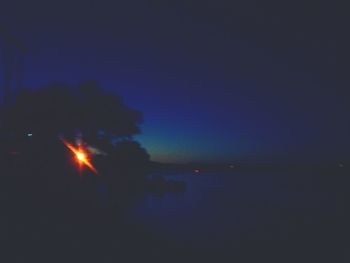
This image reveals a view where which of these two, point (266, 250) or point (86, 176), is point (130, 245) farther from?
point (266, 250)

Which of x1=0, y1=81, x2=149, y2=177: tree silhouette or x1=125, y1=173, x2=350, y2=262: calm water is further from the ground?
x1=0, y1=81, x2=149, y2=177: tree silhouette

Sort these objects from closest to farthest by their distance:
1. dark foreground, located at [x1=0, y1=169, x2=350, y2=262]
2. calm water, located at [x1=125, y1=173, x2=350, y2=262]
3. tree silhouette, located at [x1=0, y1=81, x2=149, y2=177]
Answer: dark foreground, located at [x1=0, y1=169, x2=350, y2=262] → calm water, located at [x1=125, y1=173, x2=350, y2=262] → tree silhouette, located at [x1=0, y1=81, x2=149, y2=177]

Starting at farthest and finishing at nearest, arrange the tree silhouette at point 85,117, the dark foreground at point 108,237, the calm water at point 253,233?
the tree silhouette at point 85,117 < the calm water at point 253,233 < the dark foreground at point 108,237

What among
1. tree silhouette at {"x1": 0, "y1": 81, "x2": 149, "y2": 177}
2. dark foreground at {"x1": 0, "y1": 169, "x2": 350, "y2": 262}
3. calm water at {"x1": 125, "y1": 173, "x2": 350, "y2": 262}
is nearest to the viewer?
dark foreground at {"x1": 0, "y1": 169, "x2": 350, "y2": 262}

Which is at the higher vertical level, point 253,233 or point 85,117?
point 85,117

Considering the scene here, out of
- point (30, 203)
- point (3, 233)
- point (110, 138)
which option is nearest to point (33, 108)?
point (110, 138)

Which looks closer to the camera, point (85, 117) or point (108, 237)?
point (108, 237)

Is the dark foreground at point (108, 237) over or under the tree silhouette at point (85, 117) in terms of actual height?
under

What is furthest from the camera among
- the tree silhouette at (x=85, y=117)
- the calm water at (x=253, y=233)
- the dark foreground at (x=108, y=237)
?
the tree silhouette at (x=85, y=117)

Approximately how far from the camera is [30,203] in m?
19.5

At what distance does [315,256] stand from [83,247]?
19.1 m

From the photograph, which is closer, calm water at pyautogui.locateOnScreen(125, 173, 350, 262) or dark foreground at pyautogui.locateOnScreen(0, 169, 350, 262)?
dark foreground at pyautogui.locateOnScreen(0, 169, 350, 262)

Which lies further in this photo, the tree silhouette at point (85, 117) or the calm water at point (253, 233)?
the tree silhouette at point (85, 117)

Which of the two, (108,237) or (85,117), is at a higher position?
(85,117)
